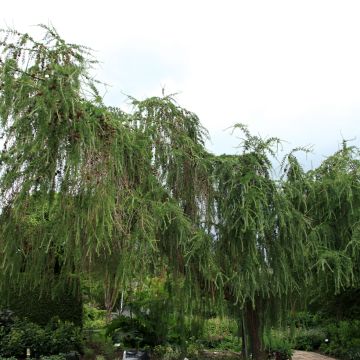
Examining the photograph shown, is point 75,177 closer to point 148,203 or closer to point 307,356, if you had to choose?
point 148,203

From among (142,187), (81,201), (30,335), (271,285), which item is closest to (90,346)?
(30,335)

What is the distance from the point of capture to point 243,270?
694 cm

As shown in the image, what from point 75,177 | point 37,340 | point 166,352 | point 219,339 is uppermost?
point 75,177

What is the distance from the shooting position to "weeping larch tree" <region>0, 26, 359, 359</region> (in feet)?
16.5

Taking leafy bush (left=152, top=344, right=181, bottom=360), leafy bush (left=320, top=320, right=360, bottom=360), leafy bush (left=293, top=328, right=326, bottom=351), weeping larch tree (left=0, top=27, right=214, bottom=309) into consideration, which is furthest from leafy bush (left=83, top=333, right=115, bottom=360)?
leafy bush (left=293, top=328, right=326, bottom=351)

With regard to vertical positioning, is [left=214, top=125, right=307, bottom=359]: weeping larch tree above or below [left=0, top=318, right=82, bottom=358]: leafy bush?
above

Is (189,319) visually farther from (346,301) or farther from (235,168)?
(346,301)

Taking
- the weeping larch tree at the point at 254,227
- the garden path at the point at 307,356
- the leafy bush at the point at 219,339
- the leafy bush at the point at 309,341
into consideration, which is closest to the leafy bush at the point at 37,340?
the leafy bush at the point at 219,339

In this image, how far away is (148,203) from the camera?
5.81 metres

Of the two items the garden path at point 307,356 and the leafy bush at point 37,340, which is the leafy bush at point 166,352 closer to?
the leafy bush at point 37,340

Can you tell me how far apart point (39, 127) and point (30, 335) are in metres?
5.71

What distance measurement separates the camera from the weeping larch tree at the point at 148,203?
5.02m

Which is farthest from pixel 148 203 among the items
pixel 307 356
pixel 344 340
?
pixel 344 340

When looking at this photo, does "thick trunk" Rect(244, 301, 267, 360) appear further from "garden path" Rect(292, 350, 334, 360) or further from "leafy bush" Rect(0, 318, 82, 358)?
"garden path" Rect(292, 350, 334, 360)
